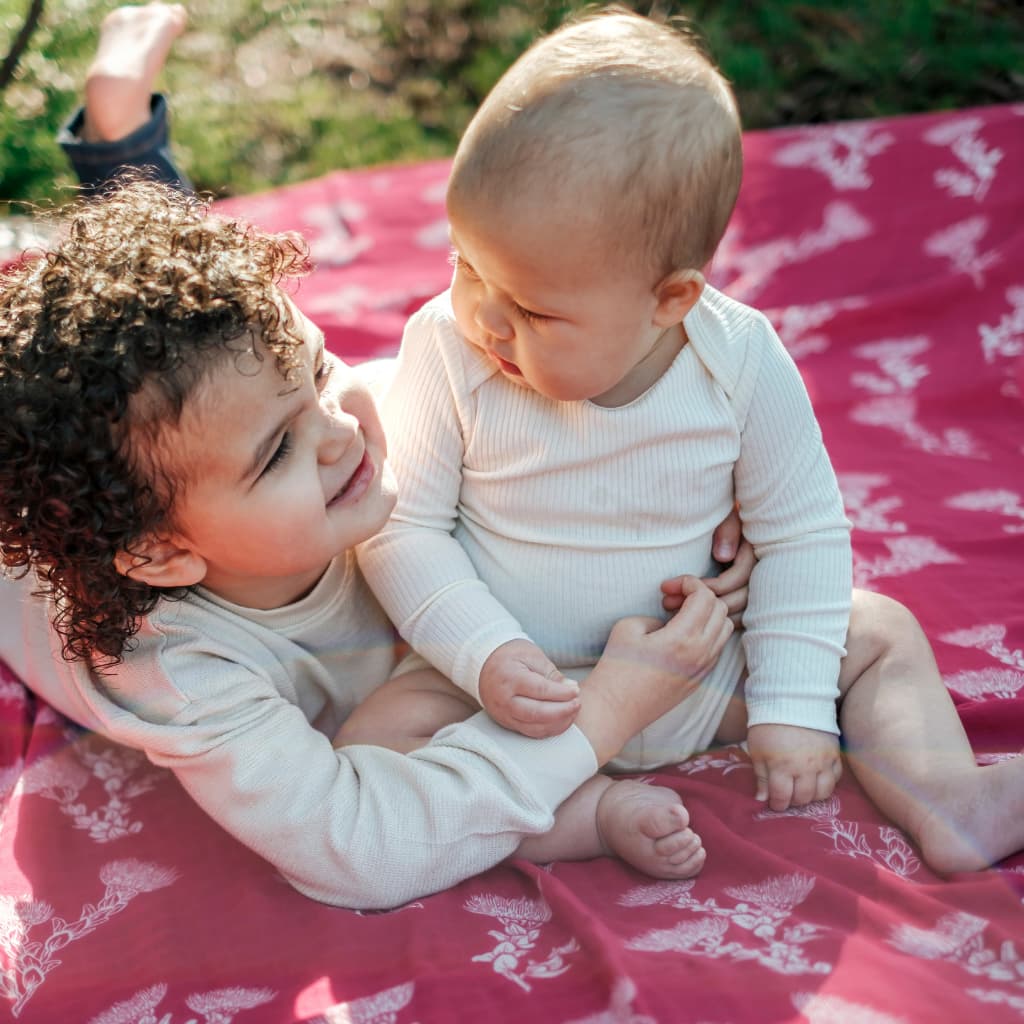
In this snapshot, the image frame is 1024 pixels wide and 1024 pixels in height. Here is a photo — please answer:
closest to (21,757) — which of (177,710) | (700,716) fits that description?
(177,710)

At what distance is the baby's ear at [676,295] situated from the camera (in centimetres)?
132

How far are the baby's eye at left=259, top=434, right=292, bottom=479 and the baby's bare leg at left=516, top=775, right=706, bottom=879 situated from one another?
0.54 m

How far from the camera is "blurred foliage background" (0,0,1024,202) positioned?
3.60 m

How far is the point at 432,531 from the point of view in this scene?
1568 millimetres

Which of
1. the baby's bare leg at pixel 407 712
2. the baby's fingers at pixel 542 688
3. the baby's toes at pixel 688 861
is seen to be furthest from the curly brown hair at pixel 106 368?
the baby's toes at pixel 688 861

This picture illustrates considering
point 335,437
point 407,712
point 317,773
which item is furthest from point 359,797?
point 335,437

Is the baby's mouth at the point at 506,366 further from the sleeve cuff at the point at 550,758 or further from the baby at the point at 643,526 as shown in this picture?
the sleeve cuff at the point at 550,758

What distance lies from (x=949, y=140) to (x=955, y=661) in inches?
55.2

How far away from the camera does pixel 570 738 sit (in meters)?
1.47

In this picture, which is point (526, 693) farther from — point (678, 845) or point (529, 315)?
point (529, 315)

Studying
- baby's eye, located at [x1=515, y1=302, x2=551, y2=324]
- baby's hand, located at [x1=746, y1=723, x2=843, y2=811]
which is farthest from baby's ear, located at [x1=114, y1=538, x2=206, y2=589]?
baby's hand, located at [x1=746, y1=723, x2=843, y2=811]

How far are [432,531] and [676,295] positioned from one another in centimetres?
45

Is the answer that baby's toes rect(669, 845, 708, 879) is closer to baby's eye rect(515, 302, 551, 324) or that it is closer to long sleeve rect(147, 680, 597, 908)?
long sleeve rect(147, 680, 597, 908)

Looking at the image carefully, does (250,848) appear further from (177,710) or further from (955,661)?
(955,661)
